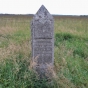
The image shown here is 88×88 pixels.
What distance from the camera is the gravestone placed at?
6738 mm

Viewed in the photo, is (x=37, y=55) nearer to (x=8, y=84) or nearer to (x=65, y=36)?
(x=8, y=84)

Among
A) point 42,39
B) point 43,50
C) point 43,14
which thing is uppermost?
point 43,14

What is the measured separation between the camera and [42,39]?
22.3 feet

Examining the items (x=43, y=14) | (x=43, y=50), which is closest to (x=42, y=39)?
(x=43, y=50)

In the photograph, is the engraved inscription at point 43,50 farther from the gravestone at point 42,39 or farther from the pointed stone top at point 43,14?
the pointed stone top at point 43,14

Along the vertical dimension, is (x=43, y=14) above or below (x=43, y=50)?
above

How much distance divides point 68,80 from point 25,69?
3.55 feet

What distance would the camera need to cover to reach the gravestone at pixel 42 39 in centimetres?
674

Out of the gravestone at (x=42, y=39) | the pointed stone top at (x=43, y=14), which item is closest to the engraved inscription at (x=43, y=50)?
the gravestone at (x=42, y=39)

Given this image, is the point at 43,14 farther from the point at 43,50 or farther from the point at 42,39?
the point at 43,50
